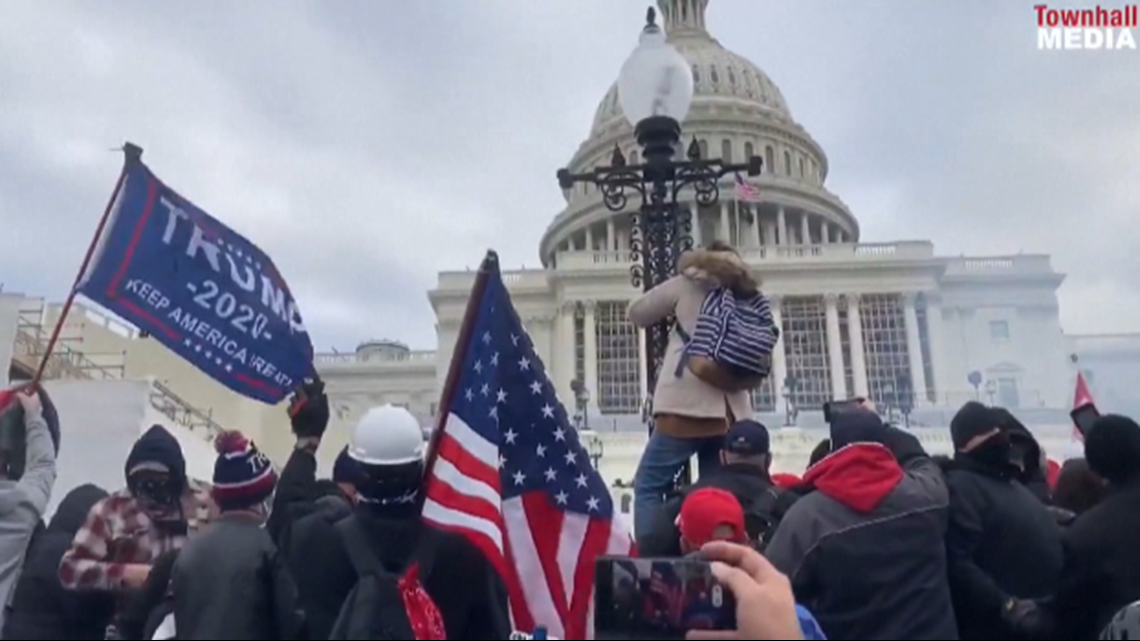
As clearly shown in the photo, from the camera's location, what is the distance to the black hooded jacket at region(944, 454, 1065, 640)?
3.40 m

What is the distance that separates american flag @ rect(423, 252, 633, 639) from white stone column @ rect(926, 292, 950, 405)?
48.5m

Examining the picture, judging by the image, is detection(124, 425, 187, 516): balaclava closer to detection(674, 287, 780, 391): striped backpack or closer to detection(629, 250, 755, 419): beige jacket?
detection(629, 250, 755, 419): beige jacket

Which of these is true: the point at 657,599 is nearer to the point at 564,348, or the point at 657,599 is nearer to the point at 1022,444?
the point at 1022,444

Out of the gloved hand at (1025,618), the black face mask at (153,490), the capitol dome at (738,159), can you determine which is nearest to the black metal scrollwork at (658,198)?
the gloved hand at (1025,618)

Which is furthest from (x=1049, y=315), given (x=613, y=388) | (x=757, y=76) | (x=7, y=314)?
(x=7, y=314)

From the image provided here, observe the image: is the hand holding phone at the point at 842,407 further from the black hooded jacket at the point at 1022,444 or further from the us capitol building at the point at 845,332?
the us capitol building at the point at 845,332

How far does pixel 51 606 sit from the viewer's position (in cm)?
391

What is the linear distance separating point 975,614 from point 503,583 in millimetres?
1503

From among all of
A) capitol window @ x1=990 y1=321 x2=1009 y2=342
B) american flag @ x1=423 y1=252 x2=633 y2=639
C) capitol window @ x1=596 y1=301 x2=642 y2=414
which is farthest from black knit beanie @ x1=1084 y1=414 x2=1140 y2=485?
capitol window @ x1=990 y1=321 x2=1009 y2=342

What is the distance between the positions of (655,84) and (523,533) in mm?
2851

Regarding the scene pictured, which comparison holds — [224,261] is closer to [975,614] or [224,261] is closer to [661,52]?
[661,52]

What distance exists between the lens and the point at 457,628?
314 cm

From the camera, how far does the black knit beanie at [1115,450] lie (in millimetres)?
3553

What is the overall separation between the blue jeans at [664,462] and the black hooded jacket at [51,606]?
2.14m
